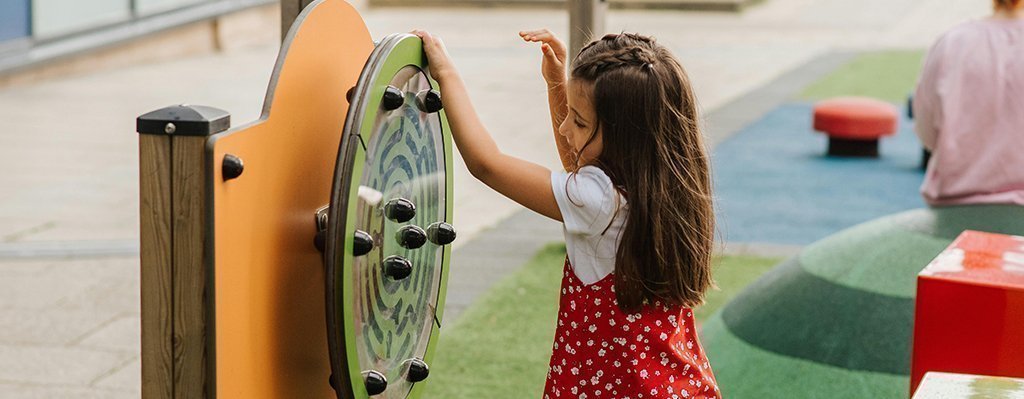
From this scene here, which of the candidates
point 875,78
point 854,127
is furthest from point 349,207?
point 875,78

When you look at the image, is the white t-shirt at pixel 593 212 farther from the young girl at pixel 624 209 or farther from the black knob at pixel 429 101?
the black knob at pixel 429 101

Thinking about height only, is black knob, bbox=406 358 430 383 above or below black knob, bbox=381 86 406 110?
below

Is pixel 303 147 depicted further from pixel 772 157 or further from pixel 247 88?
pixel 247 88

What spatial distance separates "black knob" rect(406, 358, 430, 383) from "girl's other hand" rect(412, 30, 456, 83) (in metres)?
0.65

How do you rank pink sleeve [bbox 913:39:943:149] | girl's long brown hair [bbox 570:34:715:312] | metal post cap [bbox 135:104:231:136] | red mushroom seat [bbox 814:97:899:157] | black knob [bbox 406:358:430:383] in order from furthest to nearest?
red mushroom seat [bbox 814:97:899:157] → pink sleeve [bbox 913:39:943:149] → black knob [bbox 406:358:430:383] → girl's long brown hair [bbox 570:34:715:312] → metal post cap [bbox 135:104:231:136]

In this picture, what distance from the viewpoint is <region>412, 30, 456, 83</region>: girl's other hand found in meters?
2.84

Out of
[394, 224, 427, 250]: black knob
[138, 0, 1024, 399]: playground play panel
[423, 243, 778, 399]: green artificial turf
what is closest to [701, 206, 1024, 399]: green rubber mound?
[423, 243, 778, 399]: green artificial turf

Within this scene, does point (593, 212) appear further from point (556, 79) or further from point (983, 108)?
point (983, 108)

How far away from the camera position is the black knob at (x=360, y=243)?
2551 millimetres

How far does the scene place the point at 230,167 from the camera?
2.32 meters

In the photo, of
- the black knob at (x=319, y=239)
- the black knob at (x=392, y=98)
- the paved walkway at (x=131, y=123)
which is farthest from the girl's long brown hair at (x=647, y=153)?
the paved walkway at (x=131, y=123)

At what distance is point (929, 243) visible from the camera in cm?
466

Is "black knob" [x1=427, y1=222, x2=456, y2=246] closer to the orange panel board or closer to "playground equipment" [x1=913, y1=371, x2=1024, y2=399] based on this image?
the orange panel board

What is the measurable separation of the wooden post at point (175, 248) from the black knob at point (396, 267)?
0.53 metres
